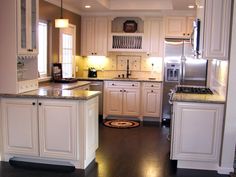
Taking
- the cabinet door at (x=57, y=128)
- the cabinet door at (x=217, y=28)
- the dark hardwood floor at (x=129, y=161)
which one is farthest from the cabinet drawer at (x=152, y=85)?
the cabinet door at (x=57, y=128)

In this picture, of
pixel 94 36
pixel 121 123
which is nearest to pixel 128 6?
pixel 94 36

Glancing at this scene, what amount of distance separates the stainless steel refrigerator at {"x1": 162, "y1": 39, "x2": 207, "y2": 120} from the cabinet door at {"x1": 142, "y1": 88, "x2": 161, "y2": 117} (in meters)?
0.21

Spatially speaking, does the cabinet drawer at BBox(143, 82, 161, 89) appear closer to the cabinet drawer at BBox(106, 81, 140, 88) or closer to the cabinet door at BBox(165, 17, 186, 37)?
the cabinet drawer at BBox(106, 81, 140, 88)

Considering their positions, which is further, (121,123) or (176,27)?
(176,27)

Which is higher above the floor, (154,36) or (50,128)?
(154,36)

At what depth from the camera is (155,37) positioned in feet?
23.6

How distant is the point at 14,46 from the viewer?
12.9ft

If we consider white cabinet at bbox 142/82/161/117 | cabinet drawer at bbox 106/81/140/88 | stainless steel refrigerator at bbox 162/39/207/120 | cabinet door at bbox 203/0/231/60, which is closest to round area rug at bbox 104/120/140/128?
white cabinet at bbox 142/82/161/117

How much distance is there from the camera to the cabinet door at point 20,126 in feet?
13.4

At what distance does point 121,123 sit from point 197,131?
113 inches

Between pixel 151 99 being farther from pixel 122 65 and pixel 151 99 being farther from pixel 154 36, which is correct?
pixel 154 36

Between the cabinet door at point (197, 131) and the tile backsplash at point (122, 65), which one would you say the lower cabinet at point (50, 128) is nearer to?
the cabinet door at point (197, 131)

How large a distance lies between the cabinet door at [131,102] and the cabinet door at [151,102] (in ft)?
0.50

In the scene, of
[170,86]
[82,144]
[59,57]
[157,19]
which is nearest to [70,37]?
[59,57]
